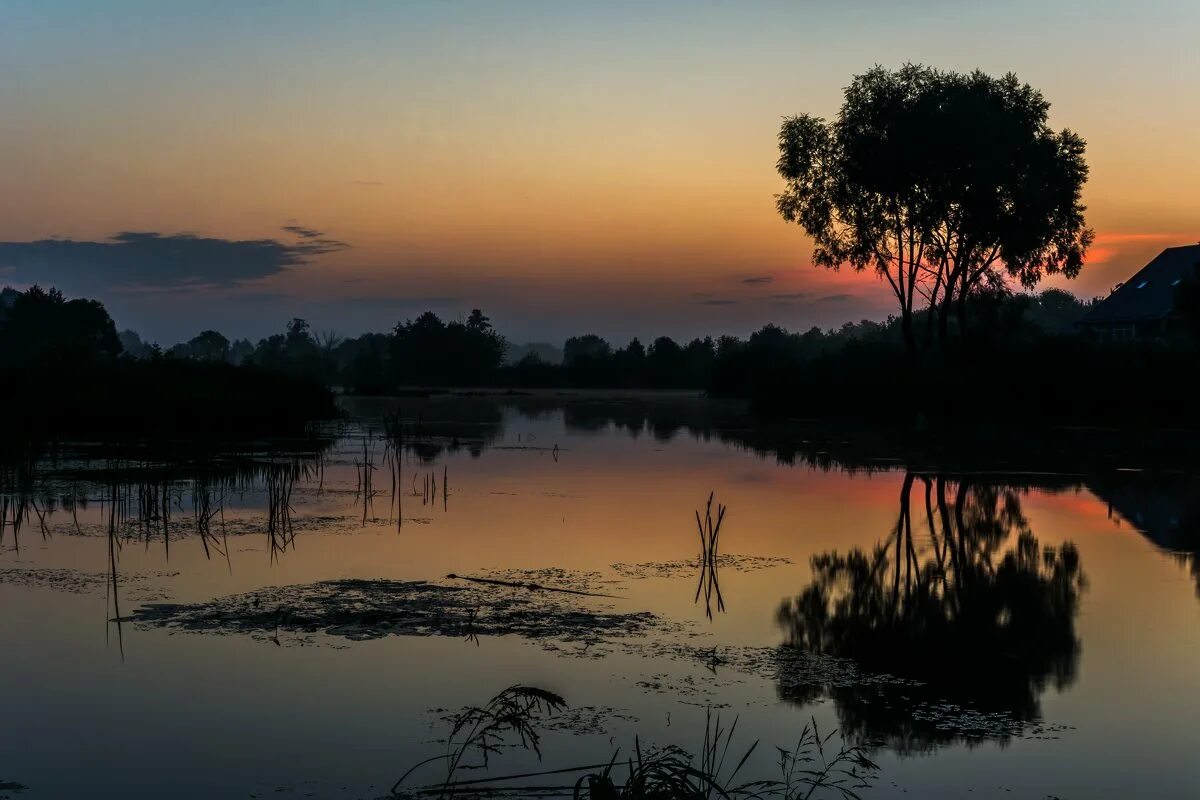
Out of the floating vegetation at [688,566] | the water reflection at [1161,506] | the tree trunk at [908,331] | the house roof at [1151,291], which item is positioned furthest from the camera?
the house roof at [1151,291]

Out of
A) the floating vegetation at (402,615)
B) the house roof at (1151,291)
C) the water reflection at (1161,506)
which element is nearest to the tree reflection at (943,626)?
the water reflection at (1161,506)

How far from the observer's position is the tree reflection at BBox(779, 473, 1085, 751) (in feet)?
22.7

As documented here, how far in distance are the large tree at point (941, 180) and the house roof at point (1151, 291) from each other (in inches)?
717

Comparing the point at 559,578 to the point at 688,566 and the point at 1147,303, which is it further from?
the point at 1147,303

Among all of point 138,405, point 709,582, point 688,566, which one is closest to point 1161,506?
point 688,566

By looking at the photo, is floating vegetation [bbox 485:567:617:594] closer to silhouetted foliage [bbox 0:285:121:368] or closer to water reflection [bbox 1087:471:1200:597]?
water reflection [bbox 1087:471:1200:597]

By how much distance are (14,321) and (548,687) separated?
304 feet

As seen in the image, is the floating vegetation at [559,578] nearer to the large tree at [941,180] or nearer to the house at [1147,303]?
the large tree at [941,180]

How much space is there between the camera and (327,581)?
35.2ft

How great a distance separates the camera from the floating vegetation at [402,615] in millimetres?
8789

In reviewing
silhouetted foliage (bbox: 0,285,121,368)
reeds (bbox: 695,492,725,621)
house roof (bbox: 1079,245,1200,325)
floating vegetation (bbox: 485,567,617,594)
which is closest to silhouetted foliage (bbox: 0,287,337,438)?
floating vegetation (bbox: 485,567,617,594)

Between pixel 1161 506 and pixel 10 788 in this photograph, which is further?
pixel 1161 506

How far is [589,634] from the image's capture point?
8.79m

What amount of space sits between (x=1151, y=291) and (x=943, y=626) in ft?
195
